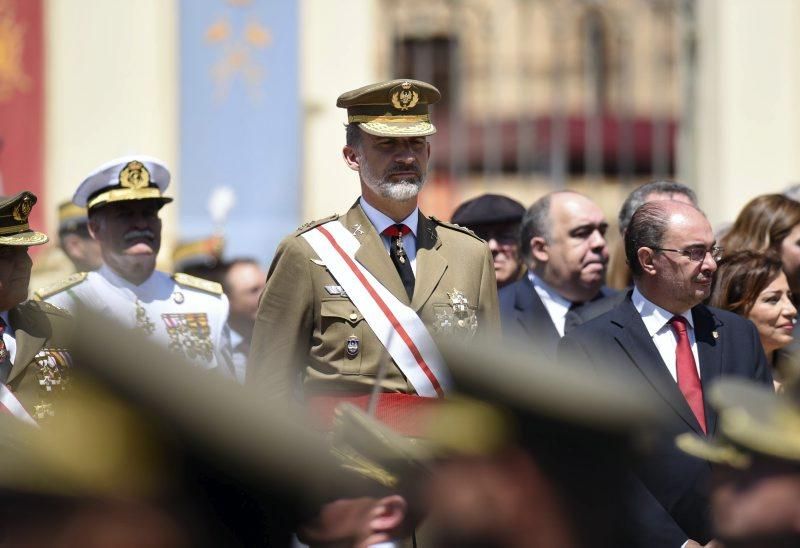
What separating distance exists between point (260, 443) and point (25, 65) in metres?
7.28

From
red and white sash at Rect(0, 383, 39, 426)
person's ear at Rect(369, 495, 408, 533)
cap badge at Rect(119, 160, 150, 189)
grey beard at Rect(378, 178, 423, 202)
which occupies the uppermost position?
grey beard at Rect(378, 178, 423, 202)

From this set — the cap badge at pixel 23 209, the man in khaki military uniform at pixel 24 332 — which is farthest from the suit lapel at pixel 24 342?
the cap badge at pixel 23 209

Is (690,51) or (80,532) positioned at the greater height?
(690,51)

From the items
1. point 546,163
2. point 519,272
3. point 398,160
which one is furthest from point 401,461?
point 546,163

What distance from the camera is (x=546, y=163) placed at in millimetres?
15039

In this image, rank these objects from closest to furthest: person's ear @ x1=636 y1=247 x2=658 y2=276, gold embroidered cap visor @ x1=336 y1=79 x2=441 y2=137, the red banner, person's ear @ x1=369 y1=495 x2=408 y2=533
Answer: person's ear @ x1=369 y1=495 x2=408 y2=533, gold embroidered cap visor @ x1=336 y1=79 x2=441 y2=137, person's ear @ x1=636 y1=247 x2=658 y2=276, the red banner

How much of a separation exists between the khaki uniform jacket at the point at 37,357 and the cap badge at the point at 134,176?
0.88 m

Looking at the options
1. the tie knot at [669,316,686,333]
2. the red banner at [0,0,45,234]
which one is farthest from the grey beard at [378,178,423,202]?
the red banner at [0,0,45,234]

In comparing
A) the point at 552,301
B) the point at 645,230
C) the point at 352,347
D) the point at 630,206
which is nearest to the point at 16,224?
the point at 352,347

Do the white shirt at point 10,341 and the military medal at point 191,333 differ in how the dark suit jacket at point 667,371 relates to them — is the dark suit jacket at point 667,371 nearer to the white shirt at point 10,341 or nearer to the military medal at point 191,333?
the military medal at point 191,333

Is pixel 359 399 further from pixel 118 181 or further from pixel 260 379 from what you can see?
pixel 118 181

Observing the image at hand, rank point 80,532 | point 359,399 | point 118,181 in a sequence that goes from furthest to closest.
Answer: point 118,181, point 359,399, point 80,532

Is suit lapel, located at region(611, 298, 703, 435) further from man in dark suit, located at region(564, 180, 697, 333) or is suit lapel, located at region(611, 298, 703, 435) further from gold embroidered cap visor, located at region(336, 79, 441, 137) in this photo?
man in dark suit, located at region(564, 180, 697, 333)

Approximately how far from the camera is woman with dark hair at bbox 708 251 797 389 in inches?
195
